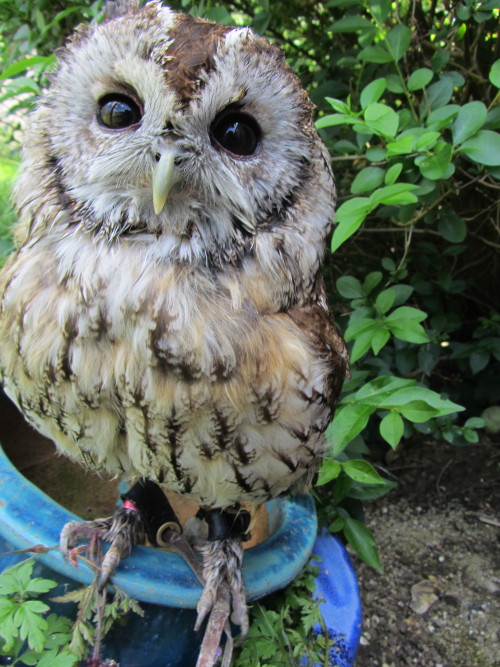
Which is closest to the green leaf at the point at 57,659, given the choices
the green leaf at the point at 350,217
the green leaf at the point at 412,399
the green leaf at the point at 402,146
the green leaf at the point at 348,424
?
the green leaf at the point at 348,424

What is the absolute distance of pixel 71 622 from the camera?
3.07ft

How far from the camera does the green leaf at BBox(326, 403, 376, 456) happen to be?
Result: 1.03m

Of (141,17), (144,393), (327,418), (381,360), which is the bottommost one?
(381,360)

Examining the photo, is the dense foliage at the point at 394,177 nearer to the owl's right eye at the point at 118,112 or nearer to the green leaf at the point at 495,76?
the green leaf at the point at 495,76

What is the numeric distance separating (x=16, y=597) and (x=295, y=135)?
89 cm

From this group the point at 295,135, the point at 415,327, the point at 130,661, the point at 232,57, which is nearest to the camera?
the point at 232,57

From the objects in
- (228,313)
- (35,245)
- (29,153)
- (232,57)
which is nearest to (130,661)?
(228,313)

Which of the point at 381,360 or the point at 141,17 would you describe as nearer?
the point at 141,17

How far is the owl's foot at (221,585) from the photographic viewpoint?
3.43 feet

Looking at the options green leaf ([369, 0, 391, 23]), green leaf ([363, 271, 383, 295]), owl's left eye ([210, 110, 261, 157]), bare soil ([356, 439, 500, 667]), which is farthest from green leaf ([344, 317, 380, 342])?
bare soil ([356, 439, 500, 667])

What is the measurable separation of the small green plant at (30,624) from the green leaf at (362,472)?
0.60 meters

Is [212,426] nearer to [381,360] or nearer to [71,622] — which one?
[71,622]

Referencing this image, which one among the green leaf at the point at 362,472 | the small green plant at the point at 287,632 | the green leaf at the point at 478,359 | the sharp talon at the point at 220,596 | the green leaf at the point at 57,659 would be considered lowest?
the green leaf at the point at 478,359

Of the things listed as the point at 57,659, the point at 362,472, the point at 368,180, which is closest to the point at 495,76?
the point at 368,180
